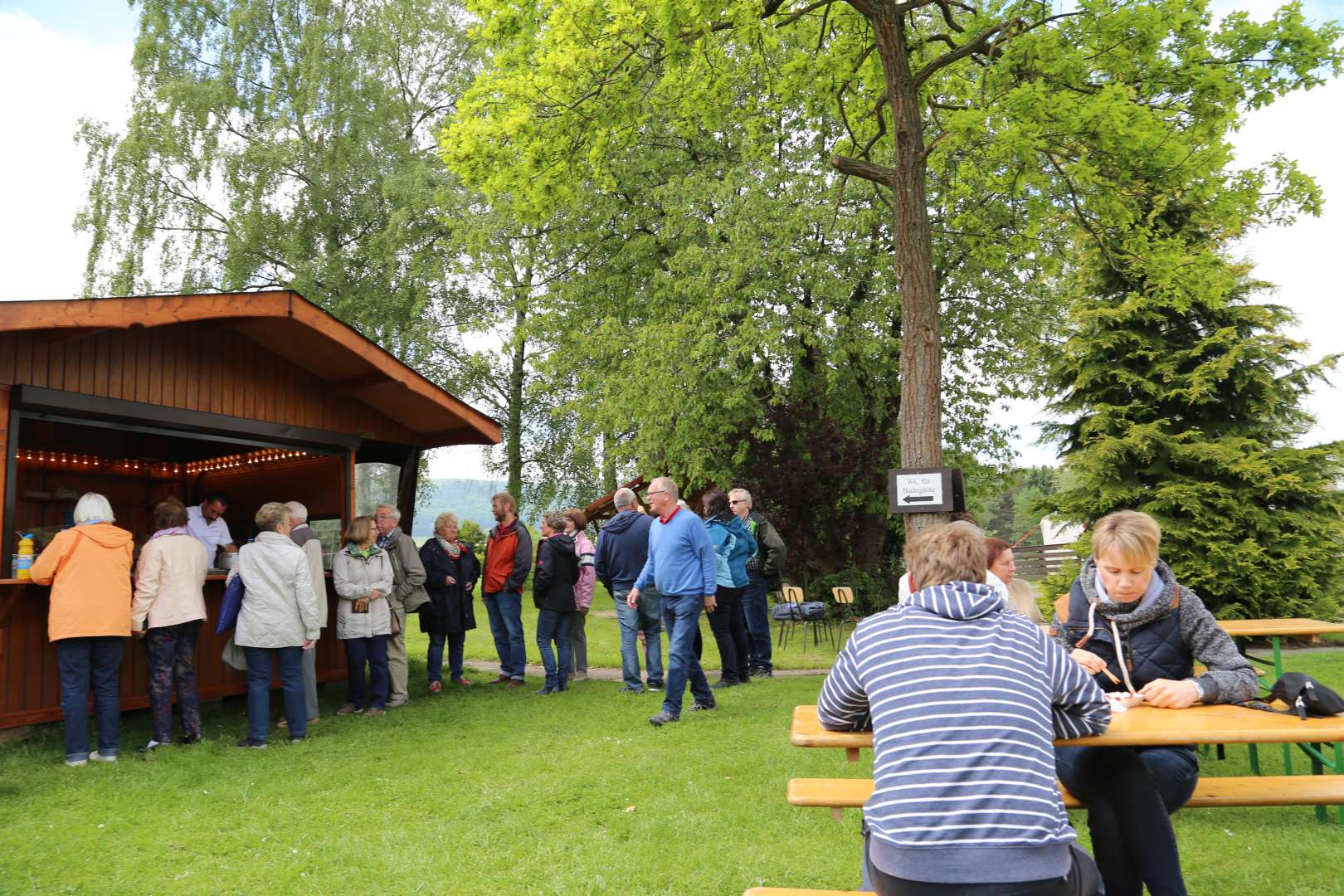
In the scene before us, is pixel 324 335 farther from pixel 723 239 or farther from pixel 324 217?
pixel 324 217

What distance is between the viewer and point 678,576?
8133mm

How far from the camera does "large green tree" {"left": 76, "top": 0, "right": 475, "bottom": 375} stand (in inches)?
1035

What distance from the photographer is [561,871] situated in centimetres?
477

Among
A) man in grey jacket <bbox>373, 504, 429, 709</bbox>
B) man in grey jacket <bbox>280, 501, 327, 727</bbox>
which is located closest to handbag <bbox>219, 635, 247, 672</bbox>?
man in grey jacket <bbox>280, 501, 327, 727</bbox>

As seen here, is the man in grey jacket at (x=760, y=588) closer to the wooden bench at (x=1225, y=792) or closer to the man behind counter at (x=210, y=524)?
the man behind counter at (x=210, y=524)

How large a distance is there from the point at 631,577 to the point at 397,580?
2309 millimetres

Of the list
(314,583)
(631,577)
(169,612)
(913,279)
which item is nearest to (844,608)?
(631,577)

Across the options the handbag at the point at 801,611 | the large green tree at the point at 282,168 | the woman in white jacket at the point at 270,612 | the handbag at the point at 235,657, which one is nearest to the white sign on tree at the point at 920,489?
the woman in white jacket at the point at 270,612

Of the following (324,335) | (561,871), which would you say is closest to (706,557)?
(561,871)

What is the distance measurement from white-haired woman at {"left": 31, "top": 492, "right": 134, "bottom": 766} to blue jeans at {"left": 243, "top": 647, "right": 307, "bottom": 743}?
3.06ft

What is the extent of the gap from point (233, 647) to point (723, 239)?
1333cm

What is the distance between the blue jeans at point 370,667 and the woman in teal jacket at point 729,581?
318cm

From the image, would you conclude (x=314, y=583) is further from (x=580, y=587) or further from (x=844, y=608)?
(x=844, y=608)

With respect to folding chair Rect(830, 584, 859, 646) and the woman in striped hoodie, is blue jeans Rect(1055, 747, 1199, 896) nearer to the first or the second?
the woman in striped hoodie
